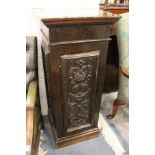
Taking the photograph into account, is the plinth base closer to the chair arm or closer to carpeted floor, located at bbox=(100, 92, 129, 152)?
carpeted floor, located at bbox=(100, 92, 129, 152)

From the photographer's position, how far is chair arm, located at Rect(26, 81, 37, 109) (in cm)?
120

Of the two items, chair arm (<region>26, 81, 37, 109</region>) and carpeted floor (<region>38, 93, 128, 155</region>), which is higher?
chair arm (<region>26, 81, 37, 109</region>)

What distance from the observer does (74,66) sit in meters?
1.31

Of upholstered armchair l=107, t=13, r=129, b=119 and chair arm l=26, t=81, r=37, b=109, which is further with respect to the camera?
upholstered armchair l=107, t=13, r=129, b=119

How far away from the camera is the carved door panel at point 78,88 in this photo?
51.5 inches

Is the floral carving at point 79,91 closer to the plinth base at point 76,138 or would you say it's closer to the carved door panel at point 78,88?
the carved door panel at point 78,88

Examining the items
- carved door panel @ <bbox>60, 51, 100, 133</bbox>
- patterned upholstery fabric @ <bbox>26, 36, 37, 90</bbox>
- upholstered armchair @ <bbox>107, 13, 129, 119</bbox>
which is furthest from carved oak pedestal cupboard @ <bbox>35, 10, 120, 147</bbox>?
upholstered armchair @ <bbox>107, 13, 129, 119</bbox>

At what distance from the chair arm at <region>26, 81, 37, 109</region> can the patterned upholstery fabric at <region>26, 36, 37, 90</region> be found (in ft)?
0.17

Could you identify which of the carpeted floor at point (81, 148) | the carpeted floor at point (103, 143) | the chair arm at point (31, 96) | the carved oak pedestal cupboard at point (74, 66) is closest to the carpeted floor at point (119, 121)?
the carpeted floor at point (103, 143)

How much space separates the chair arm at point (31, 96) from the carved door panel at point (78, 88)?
8.3 inches

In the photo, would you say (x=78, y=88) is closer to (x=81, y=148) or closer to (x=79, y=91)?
(x=79, y=91)

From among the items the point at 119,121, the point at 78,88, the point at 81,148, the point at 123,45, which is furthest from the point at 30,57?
the point at 119,121
